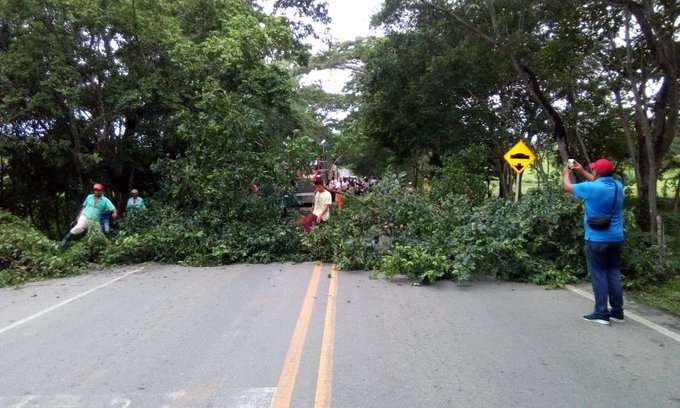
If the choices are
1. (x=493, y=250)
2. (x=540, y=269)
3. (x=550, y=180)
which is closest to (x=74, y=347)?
(x=493, y=250)

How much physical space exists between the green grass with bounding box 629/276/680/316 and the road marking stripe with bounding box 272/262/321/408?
4533mm

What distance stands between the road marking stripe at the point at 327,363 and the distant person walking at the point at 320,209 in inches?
164

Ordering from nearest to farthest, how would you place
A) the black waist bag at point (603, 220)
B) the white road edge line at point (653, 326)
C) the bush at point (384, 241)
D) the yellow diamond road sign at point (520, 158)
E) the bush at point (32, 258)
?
the white road edge line at point (653, 326) < the black waist bag at point (603, 220) < the bush at point (384, 241) < the bush at point (32, 258) < the yellow diamond road sign at point (520, 158)

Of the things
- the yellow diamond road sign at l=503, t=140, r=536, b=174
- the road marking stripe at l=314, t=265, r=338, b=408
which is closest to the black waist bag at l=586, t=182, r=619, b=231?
the road marking stripe at l=314, t=265, r=338, b=408

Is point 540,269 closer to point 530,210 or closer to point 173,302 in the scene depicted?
point 530,210

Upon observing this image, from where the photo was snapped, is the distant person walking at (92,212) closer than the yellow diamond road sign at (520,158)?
Yes

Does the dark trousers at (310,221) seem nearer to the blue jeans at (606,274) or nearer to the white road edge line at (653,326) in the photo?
the white road edge line at (653,326)

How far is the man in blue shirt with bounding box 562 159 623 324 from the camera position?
5.98 meters

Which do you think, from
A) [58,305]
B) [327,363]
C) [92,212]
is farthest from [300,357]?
[92,212]

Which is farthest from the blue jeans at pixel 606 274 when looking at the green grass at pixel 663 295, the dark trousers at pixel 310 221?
the dark trousers at pixel 310 221

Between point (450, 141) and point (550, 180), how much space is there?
1250 centimetres

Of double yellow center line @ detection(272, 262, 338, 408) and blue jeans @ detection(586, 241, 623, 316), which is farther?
blue jeans @ detection(586, 241, 623, 316)

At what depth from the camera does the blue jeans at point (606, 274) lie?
19.7ft

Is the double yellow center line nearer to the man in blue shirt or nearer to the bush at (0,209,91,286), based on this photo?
the man in blue shirt
